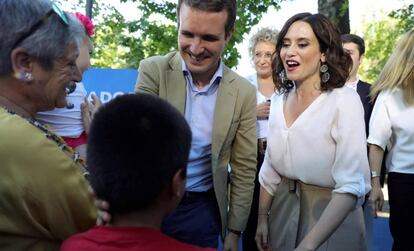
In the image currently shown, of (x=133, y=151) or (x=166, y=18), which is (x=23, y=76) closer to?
(x=133, y=151)

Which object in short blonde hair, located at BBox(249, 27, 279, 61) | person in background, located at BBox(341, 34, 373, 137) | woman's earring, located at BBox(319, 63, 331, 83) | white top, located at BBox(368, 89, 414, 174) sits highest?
short blonde hair, located at BBox(249, 27, 279, 61)

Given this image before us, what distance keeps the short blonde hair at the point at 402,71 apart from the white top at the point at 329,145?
1.39 meters

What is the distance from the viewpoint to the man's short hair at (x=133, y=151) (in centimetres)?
135

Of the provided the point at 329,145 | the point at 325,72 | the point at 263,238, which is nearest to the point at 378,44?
the point at 325,72

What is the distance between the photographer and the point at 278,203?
2.75m

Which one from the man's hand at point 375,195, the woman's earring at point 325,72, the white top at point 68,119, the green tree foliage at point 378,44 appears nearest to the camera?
the woman's earring at point 325,72

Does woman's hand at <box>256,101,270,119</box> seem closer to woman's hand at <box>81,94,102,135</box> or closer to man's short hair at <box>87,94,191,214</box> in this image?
woman's hand at <box>81,94,102,135</box>

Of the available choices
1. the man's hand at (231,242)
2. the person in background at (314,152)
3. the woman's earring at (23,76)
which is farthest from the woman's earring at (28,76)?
the man's hand at (231,242)

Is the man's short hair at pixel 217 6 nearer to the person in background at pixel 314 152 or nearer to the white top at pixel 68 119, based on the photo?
the person in background at pixel 314 152

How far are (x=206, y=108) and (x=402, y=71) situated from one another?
193 cm

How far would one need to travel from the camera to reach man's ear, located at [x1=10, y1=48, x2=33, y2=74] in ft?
5.07

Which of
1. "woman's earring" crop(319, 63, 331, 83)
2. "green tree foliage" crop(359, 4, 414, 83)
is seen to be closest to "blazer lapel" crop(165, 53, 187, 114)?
"woman's earring" crop(319, 63, 331, 83)

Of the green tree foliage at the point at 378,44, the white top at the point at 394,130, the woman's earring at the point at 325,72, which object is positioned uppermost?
the woman's earring at the point at 325,72

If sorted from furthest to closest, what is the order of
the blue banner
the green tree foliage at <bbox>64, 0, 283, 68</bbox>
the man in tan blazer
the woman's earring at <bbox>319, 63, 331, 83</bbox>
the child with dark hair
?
the green tree foliage at <bbox>64, 0, 283, 68</bbox> < the blue banner < the woman's earring at <bbox>319, 63, 331, 83</bbox> < the man in tan blazer < the child with dark hair
